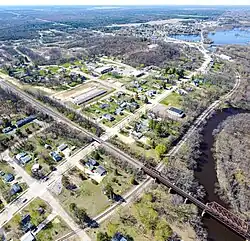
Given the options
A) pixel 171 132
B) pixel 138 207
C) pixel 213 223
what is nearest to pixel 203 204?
pixel 213 223

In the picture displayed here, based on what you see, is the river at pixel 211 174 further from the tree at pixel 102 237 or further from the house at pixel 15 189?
the house at pixel 15 189

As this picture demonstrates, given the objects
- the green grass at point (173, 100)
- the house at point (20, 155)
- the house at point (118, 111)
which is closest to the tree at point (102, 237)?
the house at point (20, 155)

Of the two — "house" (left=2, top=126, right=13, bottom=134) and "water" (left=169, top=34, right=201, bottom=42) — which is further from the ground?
"house" (left=2, top=126, right=13, bottom=134)

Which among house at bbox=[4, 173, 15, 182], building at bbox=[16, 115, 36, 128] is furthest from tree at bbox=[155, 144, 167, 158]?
building at bbox=[16, 115, 36, 128]

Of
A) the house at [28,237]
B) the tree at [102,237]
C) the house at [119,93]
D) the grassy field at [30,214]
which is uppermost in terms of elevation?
the tree at [102,237]

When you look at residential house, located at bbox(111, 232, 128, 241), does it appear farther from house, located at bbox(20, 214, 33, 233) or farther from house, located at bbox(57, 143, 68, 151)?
house, located at bbox(57, 143, 68, 151)

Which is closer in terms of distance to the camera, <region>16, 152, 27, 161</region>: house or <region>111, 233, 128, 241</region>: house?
<region>111, 233, 128, 241</region>: house
